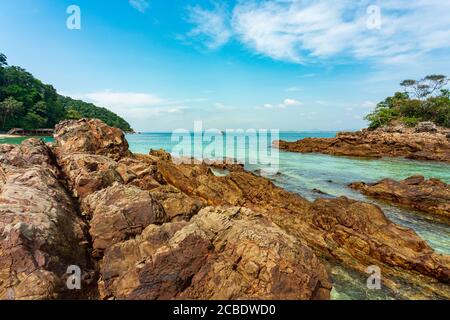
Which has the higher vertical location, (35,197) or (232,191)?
(35,197)

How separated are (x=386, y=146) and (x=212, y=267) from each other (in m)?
50.8

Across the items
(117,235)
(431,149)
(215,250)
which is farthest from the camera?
(431,149)

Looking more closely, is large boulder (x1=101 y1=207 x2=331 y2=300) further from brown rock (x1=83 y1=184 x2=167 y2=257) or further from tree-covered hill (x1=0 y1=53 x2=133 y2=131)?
tree-covered hill (x1=0 y1=53 x2=133 y2=131)

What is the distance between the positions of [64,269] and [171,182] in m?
9.42

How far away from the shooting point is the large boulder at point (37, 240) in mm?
4672

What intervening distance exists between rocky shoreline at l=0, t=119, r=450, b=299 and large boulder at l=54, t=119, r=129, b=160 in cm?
268

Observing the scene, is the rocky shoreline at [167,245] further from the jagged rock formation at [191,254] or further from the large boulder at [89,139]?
the large boulder at [89,139]

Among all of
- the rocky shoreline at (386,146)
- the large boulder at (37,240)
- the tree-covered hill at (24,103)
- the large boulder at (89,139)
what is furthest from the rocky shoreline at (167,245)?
the tree-covered hill at (24,103)

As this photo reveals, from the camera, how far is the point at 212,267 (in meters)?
5.65

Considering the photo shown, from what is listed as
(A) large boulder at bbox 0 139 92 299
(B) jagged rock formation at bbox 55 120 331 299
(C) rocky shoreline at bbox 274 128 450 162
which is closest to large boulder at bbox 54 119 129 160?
(A) large boulder at bbox 0 139 92 299

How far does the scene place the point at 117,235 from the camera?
6695 mm
